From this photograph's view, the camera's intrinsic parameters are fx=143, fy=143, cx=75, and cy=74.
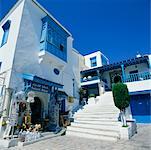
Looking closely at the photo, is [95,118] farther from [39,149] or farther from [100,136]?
[39,149]

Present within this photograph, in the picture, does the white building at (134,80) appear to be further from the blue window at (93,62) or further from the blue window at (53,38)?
the blue window at (53,38)

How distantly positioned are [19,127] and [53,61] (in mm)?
6698

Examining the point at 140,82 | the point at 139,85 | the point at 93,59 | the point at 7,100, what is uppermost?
the point at 93,59

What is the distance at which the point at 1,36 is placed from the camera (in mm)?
13570

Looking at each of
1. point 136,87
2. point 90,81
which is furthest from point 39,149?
point 90,81

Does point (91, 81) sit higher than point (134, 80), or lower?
higher

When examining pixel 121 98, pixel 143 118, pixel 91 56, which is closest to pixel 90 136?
pixel 121 98

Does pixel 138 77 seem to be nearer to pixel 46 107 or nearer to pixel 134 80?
pixel 134 80

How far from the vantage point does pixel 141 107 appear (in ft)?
49.3

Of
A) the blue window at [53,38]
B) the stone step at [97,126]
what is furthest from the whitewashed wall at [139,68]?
the stone step at [97,126]

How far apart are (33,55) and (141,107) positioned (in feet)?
39.5

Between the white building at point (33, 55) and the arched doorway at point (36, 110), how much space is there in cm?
9

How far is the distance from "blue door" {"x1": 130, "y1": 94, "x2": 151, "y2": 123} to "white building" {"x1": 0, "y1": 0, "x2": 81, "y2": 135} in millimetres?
Result: 7377

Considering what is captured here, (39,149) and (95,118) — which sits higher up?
(95,118)
